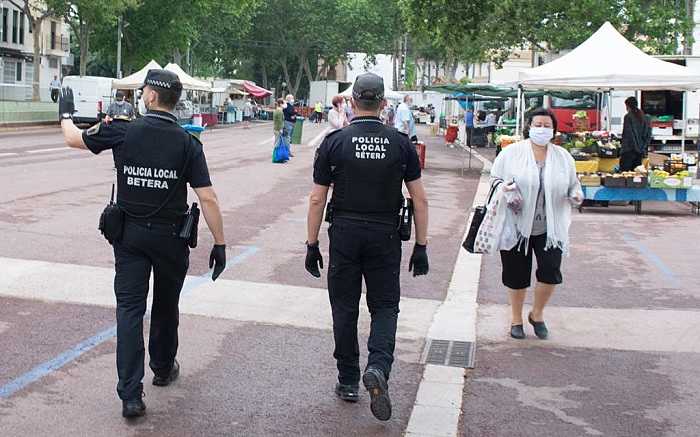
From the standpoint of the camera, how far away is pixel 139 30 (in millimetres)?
56625

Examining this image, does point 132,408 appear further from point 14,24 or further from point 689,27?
point 14,24

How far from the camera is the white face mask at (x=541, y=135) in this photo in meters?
7.20

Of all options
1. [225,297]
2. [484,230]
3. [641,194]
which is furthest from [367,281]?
[641,194]

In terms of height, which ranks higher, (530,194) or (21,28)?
(21,28)

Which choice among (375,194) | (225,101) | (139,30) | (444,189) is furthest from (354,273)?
(225,101)

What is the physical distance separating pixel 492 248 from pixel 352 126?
218 centimetres

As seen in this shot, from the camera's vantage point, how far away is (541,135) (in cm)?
721

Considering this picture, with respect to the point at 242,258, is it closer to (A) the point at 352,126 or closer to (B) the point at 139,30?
(A) the point at 352,126

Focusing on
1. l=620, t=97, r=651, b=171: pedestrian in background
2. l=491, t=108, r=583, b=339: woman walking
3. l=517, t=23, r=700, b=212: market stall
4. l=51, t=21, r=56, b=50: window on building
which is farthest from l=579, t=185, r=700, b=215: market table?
l=51, t=21, r=56, b=50: window on building

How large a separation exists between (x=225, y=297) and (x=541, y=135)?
10.1 feet

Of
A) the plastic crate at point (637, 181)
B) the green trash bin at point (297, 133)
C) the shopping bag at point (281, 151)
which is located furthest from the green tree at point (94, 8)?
the plastic crate at point (637, 181)

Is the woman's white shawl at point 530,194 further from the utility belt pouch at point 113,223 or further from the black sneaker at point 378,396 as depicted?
the utility belt pouch at point 113,223

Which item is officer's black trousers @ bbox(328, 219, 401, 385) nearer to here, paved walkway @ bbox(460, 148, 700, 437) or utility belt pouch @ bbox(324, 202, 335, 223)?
utility belt pouch @ bbox(324, 202, 335, 223)

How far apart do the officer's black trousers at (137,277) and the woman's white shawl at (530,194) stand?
265cm
